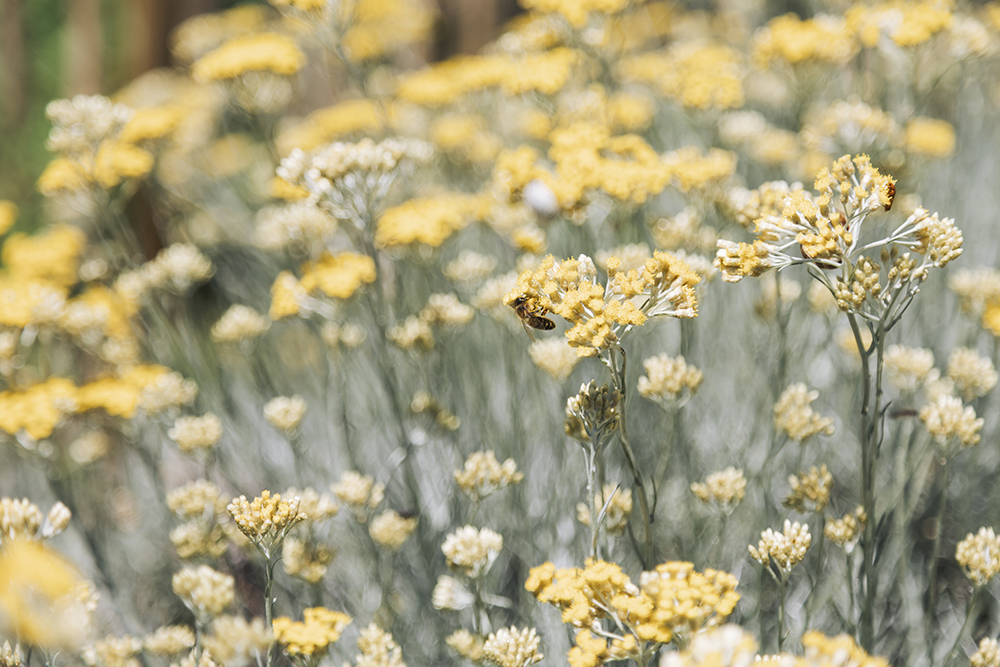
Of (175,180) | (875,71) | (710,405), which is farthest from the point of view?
(175,180)

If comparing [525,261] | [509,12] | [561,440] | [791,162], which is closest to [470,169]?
[525,261]

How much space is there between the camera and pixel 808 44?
2.68m

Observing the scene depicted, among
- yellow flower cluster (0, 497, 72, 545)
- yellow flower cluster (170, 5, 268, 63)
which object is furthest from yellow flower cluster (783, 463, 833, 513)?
yellow flower cluster (170, 5, 268, 63)

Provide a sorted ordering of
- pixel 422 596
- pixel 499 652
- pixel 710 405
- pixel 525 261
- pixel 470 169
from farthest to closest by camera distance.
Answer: pixel 470 169 < pixel 710 405 < pixel 525 261 < pixel 422 596 < pixel 499 652

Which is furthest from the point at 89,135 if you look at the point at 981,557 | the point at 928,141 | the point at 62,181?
the point at 928,141

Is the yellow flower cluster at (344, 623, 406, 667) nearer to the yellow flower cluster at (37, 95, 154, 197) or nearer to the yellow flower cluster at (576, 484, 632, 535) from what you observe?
the yellow flower cluster at (576, 484, 632, 535)

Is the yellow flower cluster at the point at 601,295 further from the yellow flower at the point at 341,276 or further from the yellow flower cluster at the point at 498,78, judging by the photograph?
the yellow flower cluster at the point at 498,78

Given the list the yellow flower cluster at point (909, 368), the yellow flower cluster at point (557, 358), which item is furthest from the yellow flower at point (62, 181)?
the yellow flower cluster at point (909, 368)

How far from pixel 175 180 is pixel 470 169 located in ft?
8.00

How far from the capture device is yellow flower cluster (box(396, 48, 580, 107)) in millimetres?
2602

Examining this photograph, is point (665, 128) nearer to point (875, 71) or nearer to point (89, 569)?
point (875, 71)

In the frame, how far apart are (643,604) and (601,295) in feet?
2.06

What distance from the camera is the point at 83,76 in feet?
17.5

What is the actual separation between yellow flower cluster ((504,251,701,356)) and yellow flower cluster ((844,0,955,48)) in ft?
5.64
